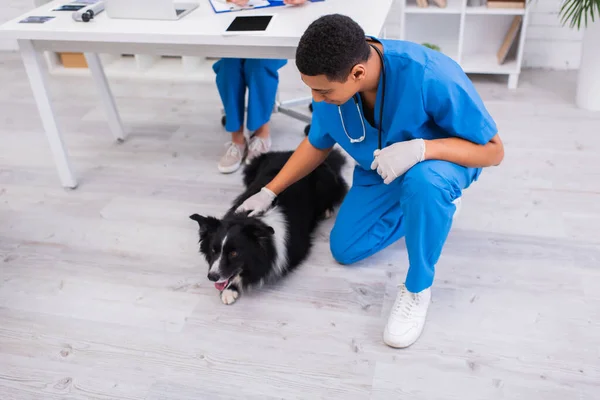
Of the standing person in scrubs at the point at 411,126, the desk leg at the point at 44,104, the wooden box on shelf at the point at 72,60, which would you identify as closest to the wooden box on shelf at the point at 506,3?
the standing person in scrubs at the point at 411,126

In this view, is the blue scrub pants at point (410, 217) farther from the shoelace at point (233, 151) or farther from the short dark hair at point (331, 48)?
the shoelace at point (233, 151)

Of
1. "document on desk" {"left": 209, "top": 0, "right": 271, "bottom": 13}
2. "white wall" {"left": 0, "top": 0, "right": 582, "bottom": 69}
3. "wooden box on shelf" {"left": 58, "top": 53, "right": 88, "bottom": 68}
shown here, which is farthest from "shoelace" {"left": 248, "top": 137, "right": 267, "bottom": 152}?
"wooden box on shelf" {"left": 58, "top": 53, "right": 88, "bottom": 68}

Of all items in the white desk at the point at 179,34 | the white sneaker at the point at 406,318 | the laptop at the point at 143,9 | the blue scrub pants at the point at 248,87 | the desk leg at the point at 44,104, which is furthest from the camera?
the blue scrub pants at the point at 248,87

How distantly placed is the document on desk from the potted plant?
4.60 feet

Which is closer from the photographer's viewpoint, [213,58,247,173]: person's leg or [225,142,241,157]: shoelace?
[213,58,247,173]: person's leg

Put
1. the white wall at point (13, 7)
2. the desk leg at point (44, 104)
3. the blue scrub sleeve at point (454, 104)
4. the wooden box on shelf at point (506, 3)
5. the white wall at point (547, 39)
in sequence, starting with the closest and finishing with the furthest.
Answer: the blue scrub sleeve at point (454, 104) < the desk leg at point (44, 104) < the wooden box on shelf at point (506, 3) < the white wall at point (547, 39) < the white wall at point (13, 7)

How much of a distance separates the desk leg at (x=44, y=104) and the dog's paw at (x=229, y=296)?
3.42 ft

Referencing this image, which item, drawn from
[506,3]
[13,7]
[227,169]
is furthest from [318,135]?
[13,7]

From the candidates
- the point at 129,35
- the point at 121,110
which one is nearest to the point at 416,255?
the point at 129,35

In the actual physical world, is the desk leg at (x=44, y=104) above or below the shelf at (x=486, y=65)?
above

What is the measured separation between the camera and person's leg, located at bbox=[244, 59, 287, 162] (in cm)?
251

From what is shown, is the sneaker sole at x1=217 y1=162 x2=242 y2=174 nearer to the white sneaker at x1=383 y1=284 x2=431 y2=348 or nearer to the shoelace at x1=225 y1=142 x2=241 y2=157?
the shoelace at x1=225 y1=142 x2=241 y2=157

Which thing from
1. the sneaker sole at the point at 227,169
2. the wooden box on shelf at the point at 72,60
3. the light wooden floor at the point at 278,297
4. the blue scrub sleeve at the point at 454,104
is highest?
the blue scrub sleeve at the point at 454,104

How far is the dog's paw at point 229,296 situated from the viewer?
6.07ft
